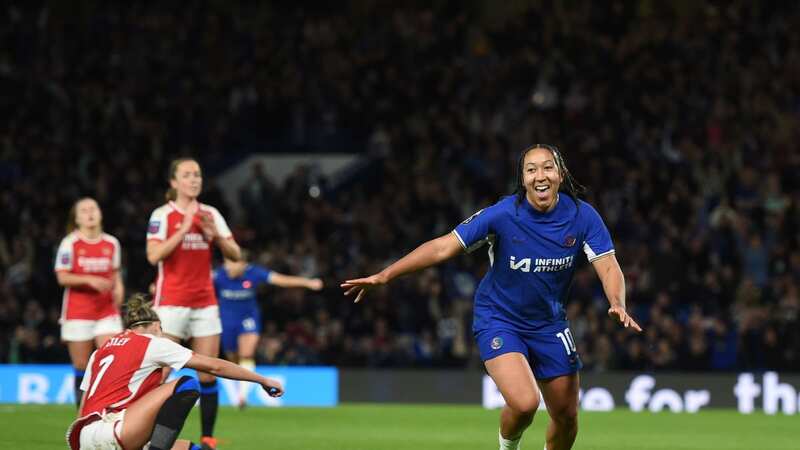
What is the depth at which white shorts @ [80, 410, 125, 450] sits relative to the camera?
7.84 metres

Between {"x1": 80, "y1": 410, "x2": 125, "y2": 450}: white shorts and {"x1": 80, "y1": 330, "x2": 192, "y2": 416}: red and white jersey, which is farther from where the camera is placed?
Result: {"x1": 80, "y1": 330, "x2": 192, "y2": 416}: red and white jersey

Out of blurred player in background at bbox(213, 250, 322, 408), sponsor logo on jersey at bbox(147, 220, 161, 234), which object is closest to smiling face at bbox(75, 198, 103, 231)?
sponsor logo on jersey at bbox(147, 220, 161, 234)

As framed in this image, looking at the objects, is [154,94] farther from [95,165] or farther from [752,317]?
[752,317]

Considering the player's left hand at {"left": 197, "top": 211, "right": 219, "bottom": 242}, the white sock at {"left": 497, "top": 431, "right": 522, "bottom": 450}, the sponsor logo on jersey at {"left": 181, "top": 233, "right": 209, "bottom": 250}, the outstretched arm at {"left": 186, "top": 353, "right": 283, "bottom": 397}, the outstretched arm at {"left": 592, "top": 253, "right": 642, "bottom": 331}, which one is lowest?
the white sock at {"left": 497, "top": 431, "right": 522, "bottom": 450}

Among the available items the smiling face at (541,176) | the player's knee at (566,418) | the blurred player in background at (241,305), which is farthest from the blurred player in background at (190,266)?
the blurred player in background at (241,305)

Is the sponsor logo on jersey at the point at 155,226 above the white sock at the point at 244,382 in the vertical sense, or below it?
above

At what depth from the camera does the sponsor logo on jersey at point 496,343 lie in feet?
26.3

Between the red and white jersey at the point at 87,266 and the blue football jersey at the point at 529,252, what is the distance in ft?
17.1

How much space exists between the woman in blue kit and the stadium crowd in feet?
32.1

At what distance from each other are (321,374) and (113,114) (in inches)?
257

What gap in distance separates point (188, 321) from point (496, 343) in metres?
3.32

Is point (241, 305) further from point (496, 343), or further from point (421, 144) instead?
point (496, 343)

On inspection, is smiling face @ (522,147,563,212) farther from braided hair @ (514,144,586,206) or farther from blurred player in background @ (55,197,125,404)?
blurred player in background @ (55,197,125,404)

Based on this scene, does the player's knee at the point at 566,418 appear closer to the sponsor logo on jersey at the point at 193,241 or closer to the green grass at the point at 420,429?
the green grass at the point at 420,429
